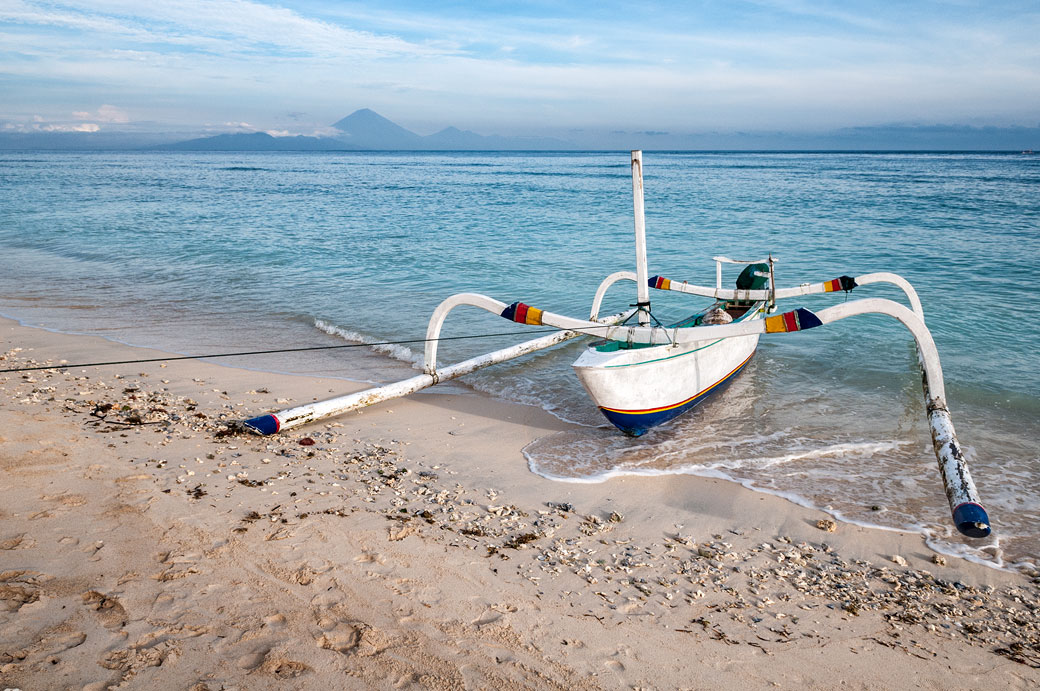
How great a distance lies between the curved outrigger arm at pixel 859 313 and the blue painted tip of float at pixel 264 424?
231cm

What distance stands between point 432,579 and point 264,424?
2.69 metres

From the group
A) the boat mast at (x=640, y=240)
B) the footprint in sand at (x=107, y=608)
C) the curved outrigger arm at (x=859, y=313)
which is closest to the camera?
the footprint in sand at (x=107, y=608)

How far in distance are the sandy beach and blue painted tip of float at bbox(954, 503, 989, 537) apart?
23 centimetres

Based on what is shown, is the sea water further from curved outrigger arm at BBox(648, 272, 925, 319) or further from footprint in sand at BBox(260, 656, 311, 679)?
footprint in sand at BBox(260, 656, 311, 679)

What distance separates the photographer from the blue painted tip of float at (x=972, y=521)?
13.6ft

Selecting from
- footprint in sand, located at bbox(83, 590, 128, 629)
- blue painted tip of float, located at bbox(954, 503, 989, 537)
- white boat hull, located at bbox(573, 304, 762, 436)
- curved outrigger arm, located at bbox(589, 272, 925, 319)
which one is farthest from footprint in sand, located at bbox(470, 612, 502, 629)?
curved outrigger arm, located at bbox(589, 272, 925, 319)

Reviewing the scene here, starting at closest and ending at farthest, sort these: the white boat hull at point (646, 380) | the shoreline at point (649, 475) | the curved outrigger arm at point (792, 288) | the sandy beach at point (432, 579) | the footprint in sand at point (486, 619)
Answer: the sandy beach at point (432, 579) < the footprint in sand at point (486, 619) < the shoreline at point (649, 475) < the white boat hull at point (646, 380) < the curved outrigger arm at point (792, 288)

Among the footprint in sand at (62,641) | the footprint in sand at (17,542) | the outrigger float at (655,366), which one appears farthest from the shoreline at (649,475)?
the footprint in sand at (62,641)

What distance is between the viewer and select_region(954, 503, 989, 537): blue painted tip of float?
13.6 ft

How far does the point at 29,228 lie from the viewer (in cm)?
2155

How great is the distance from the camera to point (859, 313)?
548 cm

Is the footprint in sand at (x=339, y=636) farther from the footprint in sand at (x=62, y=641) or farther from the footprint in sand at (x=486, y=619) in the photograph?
the footprint in sand at (x=62, y=641)

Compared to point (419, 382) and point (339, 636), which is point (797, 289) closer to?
point (419, 382)

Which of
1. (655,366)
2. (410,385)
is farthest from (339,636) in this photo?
(410,385)
